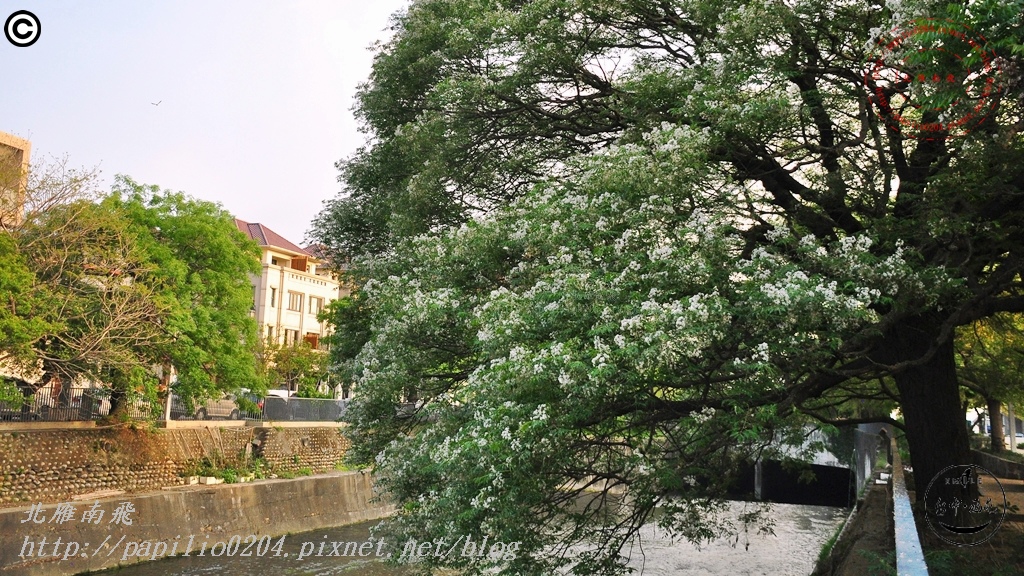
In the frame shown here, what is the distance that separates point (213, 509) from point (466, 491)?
19.8 metres

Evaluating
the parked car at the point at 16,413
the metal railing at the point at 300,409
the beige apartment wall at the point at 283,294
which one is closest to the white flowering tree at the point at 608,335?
the parked car at the point at 16,413

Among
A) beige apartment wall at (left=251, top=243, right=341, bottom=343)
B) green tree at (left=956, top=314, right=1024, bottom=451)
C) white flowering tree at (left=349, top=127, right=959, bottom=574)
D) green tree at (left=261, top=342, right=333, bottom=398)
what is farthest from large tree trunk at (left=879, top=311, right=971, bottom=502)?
beige apartment wall at (left=251, top=243, right=341, bottom=343)

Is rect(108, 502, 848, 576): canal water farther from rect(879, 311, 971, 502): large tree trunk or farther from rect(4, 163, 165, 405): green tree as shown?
rect(879, 311, 971, 502): large tree trunk

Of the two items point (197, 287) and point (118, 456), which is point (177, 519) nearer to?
point (118, 456)

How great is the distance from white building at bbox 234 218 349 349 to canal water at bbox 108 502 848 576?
106ft

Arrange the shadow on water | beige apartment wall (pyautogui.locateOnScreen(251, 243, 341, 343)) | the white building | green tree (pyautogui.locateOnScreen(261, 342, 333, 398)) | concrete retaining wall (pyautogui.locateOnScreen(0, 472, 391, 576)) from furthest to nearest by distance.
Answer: the white building, beige apartment wall (pyautogui.locateOnScreen(251, 243, 341, 343)), green tree (pyautogui.locateOnScreen(261, 342, 333, 398)), the shadow on water, concrete retaining wall (pyautogui.locateOnScreen(0, 472, 391, 576))

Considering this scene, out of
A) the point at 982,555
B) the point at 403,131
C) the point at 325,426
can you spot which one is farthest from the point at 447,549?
the point at 325,426

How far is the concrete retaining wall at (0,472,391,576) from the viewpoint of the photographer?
1992cm

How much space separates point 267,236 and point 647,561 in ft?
151

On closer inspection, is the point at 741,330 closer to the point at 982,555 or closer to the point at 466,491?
the point at 466,491

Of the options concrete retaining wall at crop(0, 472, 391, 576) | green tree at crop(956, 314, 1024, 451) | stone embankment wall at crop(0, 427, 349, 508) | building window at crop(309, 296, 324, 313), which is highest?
building window at crop(309, 296, 324, 313)

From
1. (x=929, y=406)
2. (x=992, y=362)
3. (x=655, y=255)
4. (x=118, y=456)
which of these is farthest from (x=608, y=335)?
(x=992, y=362)

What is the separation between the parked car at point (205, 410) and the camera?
1126 inches

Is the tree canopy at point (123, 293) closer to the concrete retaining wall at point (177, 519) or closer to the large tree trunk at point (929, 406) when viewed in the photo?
the concrete retaining wall at point (177, 519)
